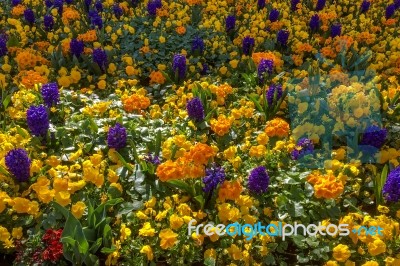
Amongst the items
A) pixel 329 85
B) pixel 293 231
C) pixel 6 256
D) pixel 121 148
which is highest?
pixel 329 85

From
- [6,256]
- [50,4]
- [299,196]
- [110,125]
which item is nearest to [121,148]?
[110,125]

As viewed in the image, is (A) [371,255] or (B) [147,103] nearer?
(A) [371,255]

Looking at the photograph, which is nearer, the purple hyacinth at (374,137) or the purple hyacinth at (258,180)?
the purple hyacinth at (258,180)

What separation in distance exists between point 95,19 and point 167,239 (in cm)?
433

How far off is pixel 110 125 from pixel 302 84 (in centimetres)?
215

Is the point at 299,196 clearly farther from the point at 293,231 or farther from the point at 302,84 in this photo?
the point at 302,84

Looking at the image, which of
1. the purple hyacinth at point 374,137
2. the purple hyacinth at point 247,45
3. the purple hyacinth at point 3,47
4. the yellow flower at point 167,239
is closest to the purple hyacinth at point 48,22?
the purple hyacinth at point 3,47

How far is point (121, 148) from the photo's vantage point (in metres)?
4.27

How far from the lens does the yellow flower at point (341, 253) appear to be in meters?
3.28

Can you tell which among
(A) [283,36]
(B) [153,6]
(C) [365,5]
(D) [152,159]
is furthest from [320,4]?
(D) [152,159]

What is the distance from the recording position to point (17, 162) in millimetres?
3705

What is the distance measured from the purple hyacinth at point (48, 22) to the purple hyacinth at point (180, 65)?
7.58ft

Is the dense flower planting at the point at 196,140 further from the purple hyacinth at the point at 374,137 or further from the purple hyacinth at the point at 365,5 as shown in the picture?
the purple hyacinth at the point at 365,5

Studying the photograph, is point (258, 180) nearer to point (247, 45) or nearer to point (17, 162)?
point (17, 162)
